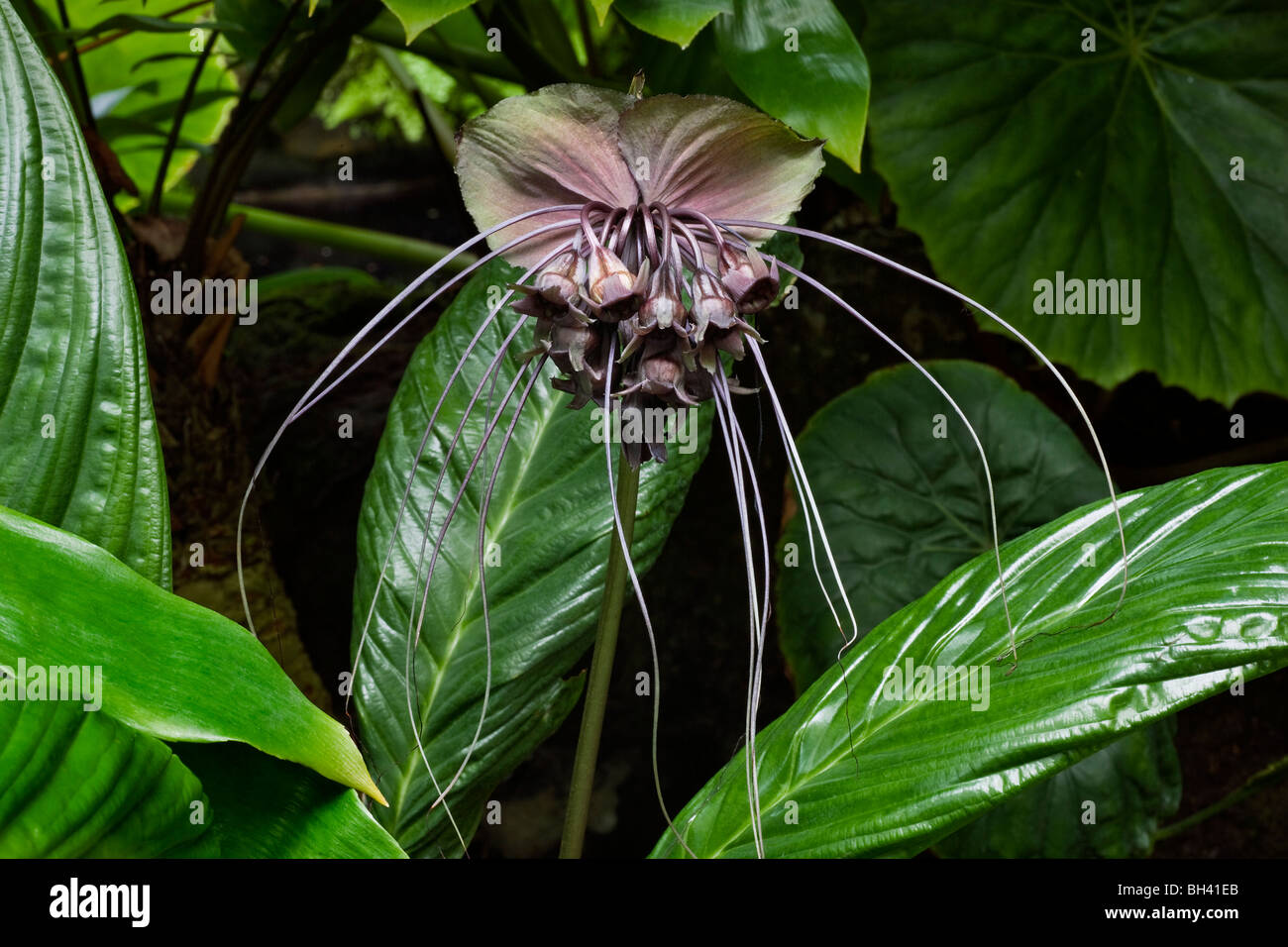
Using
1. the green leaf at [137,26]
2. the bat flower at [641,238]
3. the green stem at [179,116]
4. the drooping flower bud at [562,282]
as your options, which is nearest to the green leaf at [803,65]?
the bat flower at [641,238]

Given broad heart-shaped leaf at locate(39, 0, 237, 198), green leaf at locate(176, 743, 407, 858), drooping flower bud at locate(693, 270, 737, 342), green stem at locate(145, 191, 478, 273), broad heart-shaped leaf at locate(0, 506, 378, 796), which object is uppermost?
broad heart-shaped leaf at locate(39, 0, 237, 198)

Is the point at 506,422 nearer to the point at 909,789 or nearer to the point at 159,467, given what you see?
the point at 159,467

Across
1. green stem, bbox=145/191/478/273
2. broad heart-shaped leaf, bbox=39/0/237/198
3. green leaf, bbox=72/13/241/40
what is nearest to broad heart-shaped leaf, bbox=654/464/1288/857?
green leaf, bbox=72/13/241/40

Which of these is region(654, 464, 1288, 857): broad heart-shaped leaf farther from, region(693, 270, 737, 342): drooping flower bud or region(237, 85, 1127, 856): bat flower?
region(693, 270, 737, 342): drooping flower bud

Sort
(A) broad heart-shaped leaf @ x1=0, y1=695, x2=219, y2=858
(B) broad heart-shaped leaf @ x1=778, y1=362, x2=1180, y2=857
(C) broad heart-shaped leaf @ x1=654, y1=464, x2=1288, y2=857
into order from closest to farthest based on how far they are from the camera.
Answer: (A) broad heart-shaped leaf @ x1=0, y1=695, x2=219, y2=858
(C) broad heart-shaped leaf @ x1=654, y1=464, x2=1288, y2=857
(B) broad heart-shaped leaf @ x1=778, y1=362, x2=1180, y2=857

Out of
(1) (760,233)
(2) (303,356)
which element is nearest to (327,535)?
(2) (303,356)
